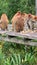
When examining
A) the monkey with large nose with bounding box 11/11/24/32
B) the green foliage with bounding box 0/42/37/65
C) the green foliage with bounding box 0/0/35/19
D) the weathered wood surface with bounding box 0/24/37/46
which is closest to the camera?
the weathered wood surface with bounding box 0/24/37/46

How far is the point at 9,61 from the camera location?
29.3 ft

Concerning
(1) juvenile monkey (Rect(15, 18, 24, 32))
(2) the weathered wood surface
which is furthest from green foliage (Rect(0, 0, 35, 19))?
(2) the weathered wood surface

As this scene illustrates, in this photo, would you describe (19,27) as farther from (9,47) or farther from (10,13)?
(10,13)

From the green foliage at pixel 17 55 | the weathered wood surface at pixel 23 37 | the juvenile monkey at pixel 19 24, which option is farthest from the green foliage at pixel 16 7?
the weathered wood surface at pixel 23 37

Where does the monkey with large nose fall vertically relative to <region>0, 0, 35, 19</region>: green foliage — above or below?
above

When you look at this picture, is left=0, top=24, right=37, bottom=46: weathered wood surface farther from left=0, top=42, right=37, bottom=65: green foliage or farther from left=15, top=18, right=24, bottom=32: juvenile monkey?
left=15, top=18, right=24, bottom=32: juvenile monkey

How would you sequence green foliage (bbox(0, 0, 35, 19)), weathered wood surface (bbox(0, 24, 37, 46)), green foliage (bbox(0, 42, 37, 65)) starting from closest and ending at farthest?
weathered wood surface (bbox(0, 24, 37, 46)) → green foliage (bbox(0, 42, 37, 65)) → green foliage (bbox(0, 0, 35, 19))

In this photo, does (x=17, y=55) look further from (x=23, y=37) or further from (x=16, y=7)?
(x=16, y=7)

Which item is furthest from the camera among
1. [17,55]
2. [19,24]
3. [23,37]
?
[19,24]

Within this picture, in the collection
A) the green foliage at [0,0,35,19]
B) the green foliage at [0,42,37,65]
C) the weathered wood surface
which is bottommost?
the green foliage at [0,0,35,19]

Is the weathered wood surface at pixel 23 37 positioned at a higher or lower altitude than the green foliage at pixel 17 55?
higher

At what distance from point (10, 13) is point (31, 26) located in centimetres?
1180

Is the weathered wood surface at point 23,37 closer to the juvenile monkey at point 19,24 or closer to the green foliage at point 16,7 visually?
the juvenile monkey at point 19,24

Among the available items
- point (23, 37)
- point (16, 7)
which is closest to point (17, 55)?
point (23, 37)
